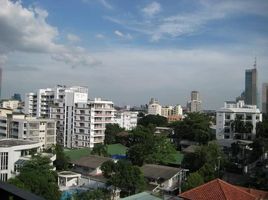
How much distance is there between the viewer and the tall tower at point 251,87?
1834 inches

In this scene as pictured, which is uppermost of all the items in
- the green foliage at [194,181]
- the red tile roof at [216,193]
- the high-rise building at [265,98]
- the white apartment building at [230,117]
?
the high-rise building at [265,98]

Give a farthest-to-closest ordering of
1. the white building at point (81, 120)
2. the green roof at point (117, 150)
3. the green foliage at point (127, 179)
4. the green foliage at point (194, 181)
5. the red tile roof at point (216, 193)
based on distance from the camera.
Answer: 1. the white building at point (81, 120)
2. the green roof at point (117, 150)
3. the green foliage at point (194, 181)
4. the green foliage at point (127, 179)
5. the red tile roof at point (216, 193)

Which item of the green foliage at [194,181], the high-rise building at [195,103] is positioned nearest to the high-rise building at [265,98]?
the green foliage at [194,181]

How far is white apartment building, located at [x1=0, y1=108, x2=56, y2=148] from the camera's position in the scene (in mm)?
25094

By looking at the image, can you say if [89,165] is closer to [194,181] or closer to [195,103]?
[194,181]

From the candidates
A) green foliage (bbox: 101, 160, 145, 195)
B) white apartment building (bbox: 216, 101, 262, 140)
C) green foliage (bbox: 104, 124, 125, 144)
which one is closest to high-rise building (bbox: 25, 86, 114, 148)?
green foliage (bbox: 104, 124, 125, 144)

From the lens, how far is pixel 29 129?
25047 mm

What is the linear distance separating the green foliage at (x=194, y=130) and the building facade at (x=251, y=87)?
748 inches

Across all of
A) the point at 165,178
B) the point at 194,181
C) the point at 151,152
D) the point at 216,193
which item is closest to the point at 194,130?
the point at 151,152

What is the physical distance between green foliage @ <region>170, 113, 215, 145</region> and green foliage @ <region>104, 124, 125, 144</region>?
5.18 metres

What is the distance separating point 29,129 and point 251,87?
Answer: 3447cm

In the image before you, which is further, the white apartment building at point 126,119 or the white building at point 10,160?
the white apartment building at point 126,119

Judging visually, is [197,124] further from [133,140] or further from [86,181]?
[86,181]

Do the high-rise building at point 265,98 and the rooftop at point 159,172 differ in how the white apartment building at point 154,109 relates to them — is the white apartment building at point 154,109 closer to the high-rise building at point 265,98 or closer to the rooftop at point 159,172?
the high-rise building at point 265,98
